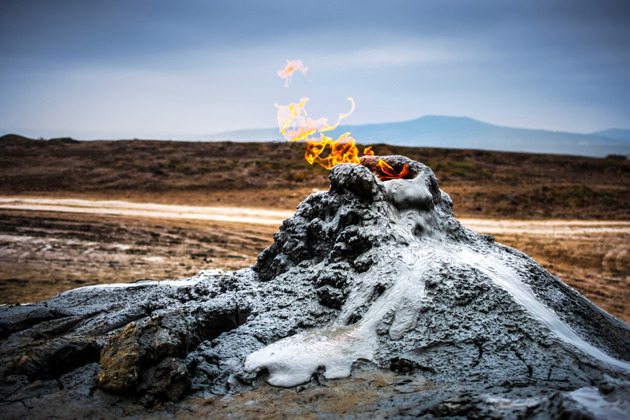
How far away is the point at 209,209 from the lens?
15758 millimetres

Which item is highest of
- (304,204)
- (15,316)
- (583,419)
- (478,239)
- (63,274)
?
(304,204)

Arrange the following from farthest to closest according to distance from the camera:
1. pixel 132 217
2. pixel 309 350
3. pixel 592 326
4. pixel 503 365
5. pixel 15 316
Answer: 1. pixel 132 217
2. pixel 15 316
3. pixel 592 326
4. pixel 309 350
5. pixel 503 365

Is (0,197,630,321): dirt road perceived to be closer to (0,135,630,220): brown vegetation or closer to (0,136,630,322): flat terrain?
(0,136,630,322): flat terrain

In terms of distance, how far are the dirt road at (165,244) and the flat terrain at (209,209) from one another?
0.11 ft

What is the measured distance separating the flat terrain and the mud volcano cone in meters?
3.81

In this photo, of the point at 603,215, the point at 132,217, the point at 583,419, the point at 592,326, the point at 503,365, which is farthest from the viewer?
the point at 603,215

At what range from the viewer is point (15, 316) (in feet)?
12.8

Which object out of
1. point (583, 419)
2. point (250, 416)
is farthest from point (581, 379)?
point (250, 416)

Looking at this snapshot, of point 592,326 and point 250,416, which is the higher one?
point 592,326

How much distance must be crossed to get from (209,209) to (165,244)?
5.46 m

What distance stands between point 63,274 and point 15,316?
415 centimetres

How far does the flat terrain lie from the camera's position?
847 centimetres

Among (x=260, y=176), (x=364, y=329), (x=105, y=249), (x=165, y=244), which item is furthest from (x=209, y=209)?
(x=364, y=329)

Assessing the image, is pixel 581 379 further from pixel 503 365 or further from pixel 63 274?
pixel 63 274
